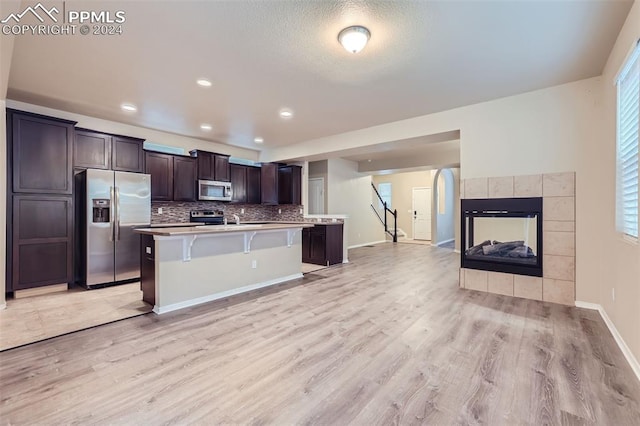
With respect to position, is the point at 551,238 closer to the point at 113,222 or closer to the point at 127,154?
the point at 113,222

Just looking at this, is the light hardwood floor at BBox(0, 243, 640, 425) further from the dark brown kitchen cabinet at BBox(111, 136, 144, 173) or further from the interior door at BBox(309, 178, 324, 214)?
the interior door at BBox(309, 178, 324, 214)

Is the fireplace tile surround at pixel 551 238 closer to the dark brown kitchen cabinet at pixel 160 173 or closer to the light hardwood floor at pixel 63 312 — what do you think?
the light hardwood floor at pixel 63 312

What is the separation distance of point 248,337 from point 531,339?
2593 mm

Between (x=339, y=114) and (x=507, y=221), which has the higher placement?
(x=339, y=114)

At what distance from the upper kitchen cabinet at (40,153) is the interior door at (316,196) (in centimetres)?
555

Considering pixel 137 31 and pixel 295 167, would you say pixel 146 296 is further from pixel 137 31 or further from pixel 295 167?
pixel 295 167

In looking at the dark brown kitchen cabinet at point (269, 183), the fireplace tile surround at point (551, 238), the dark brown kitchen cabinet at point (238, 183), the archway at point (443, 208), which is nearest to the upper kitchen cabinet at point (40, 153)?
the dark brown kitchen cabinet at point (238, 183)

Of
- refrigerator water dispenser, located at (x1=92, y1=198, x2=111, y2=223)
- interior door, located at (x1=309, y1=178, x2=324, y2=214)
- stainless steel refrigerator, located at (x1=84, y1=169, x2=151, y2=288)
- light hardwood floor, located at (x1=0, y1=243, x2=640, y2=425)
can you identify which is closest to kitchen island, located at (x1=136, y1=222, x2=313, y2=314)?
light hardwood floor, located at (x1=0, y1=243, x2=640, y2=425)

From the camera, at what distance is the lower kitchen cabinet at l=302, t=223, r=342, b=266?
20.2 ft

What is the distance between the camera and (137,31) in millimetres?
2498

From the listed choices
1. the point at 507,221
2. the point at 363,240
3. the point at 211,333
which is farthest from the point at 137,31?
the point at 363,240

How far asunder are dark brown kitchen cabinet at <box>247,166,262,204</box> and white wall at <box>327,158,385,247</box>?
2052 mm

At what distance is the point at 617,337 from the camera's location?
2.57m

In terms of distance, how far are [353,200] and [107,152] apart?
21.0ft
